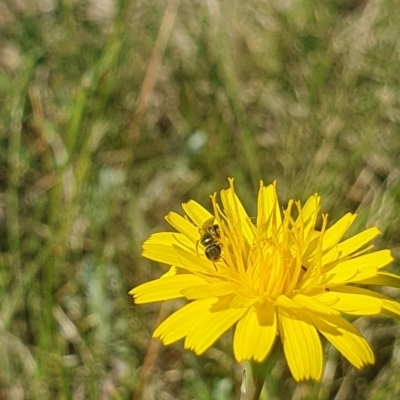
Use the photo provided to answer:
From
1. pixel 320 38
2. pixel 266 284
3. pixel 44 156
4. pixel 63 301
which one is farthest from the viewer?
pixel 320 38

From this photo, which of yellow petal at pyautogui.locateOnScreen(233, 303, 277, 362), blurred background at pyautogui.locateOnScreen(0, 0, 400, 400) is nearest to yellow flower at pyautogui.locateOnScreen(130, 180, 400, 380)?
yellow petal at pyautogui.locateOnScreen(233, 303, 277, 362)

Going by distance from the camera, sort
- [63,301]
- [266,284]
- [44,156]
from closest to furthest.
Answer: [266,284] < [63,301] < [44,156]

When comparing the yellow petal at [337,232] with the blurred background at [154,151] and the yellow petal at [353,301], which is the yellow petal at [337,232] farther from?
the blurred background at [154,151]

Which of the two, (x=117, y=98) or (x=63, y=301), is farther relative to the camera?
(x=117, y=98)

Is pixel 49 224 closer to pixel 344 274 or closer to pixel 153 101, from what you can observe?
pixel 153 101

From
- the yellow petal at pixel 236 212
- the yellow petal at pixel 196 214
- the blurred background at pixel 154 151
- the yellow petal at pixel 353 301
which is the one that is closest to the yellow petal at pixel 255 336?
the yellow petal at pixel 353 301

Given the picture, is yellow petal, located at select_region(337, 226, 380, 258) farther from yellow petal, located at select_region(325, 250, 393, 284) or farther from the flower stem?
the flower stem

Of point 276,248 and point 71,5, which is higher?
point 71,5

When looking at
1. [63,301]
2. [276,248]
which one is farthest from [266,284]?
[63,301]
